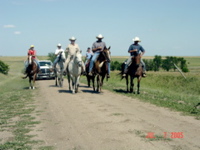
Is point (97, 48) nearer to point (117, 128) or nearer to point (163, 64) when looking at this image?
point (117, 128)

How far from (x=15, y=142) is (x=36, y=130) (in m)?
1.12

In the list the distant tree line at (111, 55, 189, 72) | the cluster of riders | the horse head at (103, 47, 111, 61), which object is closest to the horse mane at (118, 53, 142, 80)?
the cluster of riders

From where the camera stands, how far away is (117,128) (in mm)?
7355

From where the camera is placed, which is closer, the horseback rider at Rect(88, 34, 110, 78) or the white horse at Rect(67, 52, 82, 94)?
the white horse at Rect(67, 52, 82, 94)

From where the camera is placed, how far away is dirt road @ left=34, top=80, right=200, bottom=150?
6.04 meters

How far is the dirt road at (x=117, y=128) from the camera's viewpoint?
6.04m

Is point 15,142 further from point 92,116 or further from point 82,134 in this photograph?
point 92,116

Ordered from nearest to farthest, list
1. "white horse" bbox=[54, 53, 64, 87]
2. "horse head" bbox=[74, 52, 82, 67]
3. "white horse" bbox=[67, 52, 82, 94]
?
1. "horse head" bbox=[74, 52, 82, 67]
2. "white horse" bbox=[67, 52, 82, 94]
3. "white horse" bbox=[54, 53, 64, 87]

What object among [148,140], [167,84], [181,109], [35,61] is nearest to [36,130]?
[148,140]

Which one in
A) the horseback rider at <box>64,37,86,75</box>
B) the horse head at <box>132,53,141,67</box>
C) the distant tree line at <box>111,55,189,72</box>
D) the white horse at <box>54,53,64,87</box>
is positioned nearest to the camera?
the horse head at <box>132,53,141,67</box>

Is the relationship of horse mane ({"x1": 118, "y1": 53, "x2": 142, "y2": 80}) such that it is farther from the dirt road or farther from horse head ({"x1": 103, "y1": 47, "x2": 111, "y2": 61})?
the dirt road

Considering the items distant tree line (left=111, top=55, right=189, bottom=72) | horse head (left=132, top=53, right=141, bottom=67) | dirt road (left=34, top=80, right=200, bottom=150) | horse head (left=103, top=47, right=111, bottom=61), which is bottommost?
dirt road (left=34, top=80, right=200, bottom=150)

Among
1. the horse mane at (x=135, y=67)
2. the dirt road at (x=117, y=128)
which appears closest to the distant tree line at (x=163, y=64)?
the horse mane at (x=135, y=67)

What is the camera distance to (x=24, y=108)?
11.3 metres
